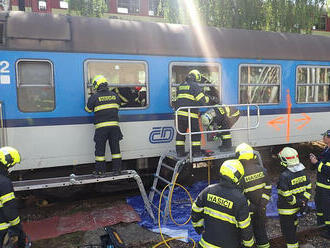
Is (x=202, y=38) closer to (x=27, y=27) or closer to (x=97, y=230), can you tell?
(x=27, y=27)

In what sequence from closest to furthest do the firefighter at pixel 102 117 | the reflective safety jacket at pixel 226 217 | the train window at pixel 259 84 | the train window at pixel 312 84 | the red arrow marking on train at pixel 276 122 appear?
the reflective safety jacket at pixel 226 217
the firefighter at pixel 102 117
the train window at pixel 259 84
the red arrow marking on train at pixel 276 122
the train window at pixel 312 84

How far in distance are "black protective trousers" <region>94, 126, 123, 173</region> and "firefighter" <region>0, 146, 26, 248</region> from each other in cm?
159

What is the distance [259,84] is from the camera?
684 cm

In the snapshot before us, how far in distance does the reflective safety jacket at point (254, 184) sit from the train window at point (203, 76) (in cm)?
255

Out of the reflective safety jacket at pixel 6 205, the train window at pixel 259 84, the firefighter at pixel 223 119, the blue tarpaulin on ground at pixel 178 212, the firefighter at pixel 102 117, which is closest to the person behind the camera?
the reflective safety jacket at pixel 6 205

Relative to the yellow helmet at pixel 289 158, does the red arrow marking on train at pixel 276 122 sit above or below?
above

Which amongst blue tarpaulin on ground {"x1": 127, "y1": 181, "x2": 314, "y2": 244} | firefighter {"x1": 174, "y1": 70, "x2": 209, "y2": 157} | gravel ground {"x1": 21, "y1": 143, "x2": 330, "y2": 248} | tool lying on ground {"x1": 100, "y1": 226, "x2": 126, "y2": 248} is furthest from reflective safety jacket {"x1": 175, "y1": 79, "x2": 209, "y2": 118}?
tool lying on ground {"x1": 100, "y1": 226, "x2": 126, "y2": 248}

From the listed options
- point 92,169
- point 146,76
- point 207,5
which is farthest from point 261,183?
point 207,5

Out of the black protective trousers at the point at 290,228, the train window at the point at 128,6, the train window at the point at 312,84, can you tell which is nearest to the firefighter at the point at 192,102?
the black protective trousers at the point at 290,228

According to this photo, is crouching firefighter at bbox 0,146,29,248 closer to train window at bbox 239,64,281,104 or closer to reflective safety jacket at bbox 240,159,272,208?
reflective safety jacket at bbox 240,159,272,208

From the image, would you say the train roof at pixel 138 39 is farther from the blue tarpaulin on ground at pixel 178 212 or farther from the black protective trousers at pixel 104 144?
the blue tarpaulin on ground at pixel 178 212

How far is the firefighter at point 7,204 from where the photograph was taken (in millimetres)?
3436

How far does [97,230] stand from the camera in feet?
16.1

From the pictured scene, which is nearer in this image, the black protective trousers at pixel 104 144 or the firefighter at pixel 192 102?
the black protective trousers at pixel 104 144
